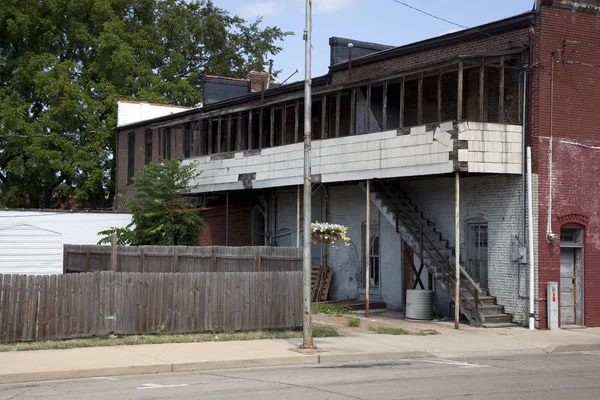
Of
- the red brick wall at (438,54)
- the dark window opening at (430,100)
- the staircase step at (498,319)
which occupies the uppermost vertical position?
the red brick wall at (438,54)

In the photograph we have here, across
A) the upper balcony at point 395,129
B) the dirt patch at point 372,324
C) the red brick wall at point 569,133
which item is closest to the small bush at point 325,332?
the dirt patch at point 372,324

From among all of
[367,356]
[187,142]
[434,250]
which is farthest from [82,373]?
[187,142]

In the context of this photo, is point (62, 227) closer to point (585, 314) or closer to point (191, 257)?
point (191, 257)

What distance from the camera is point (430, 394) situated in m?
11.9

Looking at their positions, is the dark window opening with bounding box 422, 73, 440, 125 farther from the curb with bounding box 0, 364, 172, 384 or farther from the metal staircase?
the curb with bounding box 0, 364, 172, 384

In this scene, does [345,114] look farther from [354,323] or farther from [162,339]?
[162,339]

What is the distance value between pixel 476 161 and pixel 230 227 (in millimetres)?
13562

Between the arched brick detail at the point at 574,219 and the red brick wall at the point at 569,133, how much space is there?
3cm

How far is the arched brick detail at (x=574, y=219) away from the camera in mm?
22459

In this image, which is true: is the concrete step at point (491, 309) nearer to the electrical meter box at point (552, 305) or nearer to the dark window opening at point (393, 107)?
the electrical meter box at point (552, 305)

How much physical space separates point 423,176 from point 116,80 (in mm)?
30124

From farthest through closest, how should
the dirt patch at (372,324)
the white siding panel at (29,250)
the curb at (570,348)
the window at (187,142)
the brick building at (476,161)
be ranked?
the window at (187,142), the white siding panel at (29,250), the brick building at (476,161), the dirt patch at (372,324), the curb at (570,348)

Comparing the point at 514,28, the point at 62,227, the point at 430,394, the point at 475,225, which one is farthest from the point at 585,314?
the point at 62,227

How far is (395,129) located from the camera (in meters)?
23.3
